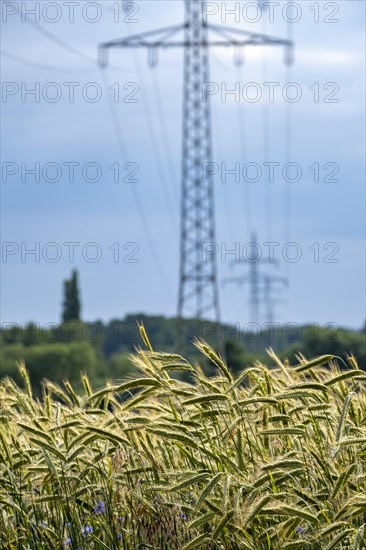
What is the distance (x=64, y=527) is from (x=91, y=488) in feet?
0.89

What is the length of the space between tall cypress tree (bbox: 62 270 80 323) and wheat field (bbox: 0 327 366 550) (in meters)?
72.7

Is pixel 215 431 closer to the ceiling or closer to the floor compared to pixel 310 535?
closer to the ceiling

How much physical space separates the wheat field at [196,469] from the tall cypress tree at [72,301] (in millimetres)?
72656

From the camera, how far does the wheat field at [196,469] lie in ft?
13.7

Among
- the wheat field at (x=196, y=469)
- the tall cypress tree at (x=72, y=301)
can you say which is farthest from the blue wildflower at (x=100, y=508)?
the tall cypress tree at (x=72, y=301)

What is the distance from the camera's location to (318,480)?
460 cm

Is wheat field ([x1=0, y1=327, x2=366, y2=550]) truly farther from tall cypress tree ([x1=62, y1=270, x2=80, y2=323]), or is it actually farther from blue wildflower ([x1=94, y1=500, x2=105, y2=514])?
tall cypress tree ([x1=62, y1=270, x2=80, y2=323])

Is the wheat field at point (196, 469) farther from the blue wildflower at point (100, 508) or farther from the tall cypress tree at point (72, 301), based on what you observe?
the tall cypress tree at point (72, 301)

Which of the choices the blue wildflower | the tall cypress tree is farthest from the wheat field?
the tall cypress tree

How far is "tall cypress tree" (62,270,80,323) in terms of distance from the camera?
78.4 metres

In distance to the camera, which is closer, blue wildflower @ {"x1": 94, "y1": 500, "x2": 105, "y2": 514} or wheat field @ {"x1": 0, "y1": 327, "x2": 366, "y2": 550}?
wheat field @ {"x1": 0, "y1": 327, "x2": 366, "y2": 550}

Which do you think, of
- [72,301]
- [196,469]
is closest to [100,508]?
[196,469]

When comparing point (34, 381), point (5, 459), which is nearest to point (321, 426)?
point (5, 459)

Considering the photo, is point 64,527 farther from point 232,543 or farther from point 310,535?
point 310,535
